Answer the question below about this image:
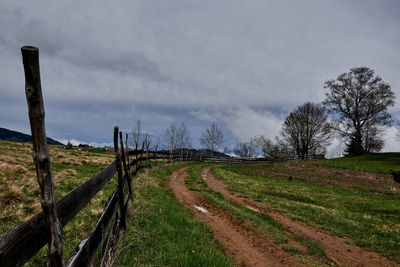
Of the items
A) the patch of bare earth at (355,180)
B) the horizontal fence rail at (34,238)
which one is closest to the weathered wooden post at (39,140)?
the horizontal fence rail at (34,238)

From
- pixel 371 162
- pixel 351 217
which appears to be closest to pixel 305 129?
pixel 371 162

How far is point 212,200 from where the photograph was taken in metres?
10.7

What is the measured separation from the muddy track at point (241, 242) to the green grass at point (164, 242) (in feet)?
1.51

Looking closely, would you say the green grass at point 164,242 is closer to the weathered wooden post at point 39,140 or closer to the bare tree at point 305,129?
the weathered wooden post at point 39,140

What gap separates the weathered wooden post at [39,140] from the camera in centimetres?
166

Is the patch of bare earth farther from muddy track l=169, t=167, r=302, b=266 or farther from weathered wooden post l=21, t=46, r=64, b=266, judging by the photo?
weathered wooden post l=21, t=46, r=64, b=266

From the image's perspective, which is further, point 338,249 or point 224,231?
point 224,231

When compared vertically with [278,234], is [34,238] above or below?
above

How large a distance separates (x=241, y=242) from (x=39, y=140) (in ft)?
20.3

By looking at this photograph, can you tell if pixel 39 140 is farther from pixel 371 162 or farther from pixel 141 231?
pixel 371 162

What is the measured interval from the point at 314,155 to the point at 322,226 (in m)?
54.6

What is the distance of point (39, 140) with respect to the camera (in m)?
1.72

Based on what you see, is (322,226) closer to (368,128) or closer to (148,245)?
(148,245)

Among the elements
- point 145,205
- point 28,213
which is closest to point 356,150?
point 145,205
